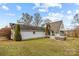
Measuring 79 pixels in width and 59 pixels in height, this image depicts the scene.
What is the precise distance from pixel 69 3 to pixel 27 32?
0.78 meters

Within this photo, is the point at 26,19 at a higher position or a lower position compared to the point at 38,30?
higher

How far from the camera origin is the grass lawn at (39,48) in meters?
2.91

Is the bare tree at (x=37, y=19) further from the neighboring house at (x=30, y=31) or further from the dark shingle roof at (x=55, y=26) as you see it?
the dark shingle roof at (x=55, y=26)

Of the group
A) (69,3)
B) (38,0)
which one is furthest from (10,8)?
(69,3)

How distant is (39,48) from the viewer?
291 centimetres

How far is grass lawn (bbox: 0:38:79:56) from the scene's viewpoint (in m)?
2.91

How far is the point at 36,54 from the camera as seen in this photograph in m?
2.91

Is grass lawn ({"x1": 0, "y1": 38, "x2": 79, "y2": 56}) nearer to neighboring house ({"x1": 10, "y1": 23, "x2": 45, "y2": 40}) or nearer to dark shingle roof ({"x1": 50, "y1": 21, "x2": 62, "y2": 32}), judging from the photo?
neighboring house ({"x1": 10, "y1": 23, "x2": 45, "y2": 40})

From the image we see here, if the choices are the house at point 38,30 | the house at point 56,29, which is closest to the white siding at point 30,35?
the house at point 38,30

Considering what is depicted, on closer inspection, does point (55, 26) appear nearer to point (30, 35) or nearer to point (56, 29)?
point (56, 29)

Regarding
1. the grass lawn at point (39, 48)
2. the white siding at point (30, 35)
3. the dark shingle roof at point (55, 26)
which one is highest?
the dark shingle roof at point (55, 26)

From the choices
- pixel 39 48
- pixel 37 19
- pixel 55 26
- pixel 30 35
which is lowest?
pixel 39 48

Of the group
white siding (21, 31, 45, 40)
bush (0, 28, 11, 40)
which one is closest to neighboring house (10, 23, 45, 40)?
white siding (21, 31, 45, 40)

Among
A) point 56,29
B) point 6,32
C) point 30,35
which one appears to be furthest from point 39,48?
point 6,32
